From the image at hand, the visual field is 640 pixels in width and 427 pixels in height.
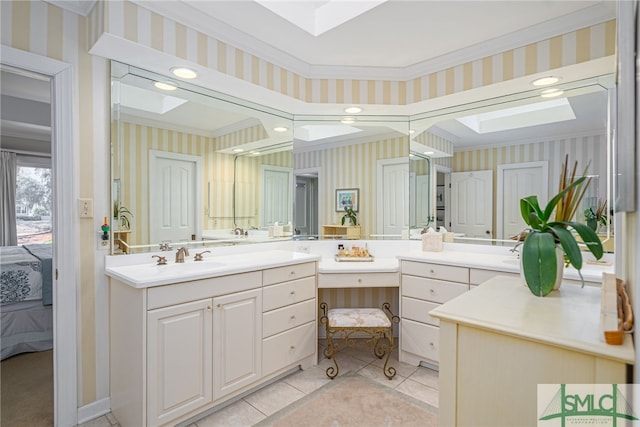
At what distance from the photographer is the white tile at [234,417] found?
76.8 inches

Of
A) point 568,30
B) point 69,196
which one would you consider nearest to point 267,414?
point 69,196

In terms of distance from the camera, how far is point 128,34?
6.05 feet

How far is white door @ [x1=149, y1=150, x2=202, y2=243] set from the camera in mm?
2361

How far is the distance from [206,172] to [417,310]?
6.83ft

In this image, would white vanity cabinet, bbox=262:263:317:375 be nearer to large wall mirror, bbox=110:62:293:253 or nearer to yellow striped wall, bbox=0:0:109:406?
large wall mirror, bbox=110:62:293:253

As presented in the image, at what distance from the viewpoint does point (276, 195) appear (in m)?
3.15

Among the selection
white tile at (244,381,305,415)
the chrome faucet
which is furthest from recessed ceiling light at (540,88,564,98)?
the chrome faucet

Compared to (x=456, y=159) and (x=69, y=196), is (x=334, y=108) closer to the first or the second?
(x=456, y=159)

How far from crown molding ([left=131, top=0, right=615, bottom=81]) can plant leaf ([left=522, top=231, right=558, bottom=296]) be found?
1610 millimetres

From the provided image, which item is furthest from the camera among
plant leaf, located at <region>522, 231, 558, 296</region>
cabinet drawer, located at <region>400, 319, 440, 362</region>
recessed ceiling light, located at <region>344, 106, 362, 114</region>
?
recessed ceiling light, located at <region>344, 106, 362, 114</region>

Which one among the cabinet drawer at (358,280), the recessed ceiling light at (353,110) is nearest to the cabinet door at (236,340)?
the cabinet drawer at (358,280)

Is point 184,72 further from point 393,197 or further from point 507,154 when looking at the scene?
point 507,154

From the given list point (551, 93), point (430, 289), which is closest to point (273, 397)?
point (430, 289)

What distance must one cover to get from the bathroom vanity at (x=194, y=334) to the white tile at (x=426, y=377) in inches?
37.2
